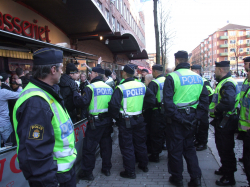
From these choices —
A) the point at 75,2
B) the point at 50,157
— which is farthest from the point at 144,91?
the point at 75,2

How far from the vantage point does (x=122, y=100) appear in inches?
147

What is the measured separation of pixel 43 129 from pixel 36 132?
0.06 metres

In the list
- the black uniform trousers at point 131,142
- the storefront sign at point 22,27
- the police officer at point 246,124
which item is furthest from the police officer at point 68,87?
the storefront sign at point 22,27

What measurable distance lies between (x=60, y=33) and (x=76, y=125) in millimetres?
6790

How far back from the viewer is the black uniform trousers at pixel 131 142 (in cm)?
372

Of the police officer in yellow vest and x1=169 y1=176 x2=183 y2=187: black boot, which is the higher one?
the police officer in yellow vest

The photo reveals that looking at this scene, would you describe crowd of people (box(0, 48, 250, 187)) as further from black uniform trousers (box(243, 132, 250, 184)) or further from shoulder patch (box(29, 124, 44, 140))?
shoulder patch (box(29, 124, 44, 140))

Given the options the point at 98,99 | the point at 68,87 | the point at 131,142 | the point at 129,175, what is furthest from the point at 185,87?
the point at 68,87

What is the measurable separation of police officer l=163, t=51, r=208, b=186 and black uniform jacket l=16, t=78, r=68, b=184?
2160mm

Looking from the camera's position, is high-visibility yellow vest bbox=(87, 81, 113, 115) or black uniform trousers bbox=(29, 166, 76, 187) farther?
high-visibility yellow vest bbox=(87, 81, 113, 115)

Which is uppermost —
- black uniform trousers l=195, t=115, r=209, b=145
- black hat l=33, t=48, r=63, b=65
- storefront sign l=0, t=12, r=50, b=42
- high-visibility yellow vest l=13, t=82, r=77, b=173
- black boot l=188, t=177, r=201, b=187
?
storefront sign l=0, t=12, r=50, b=42

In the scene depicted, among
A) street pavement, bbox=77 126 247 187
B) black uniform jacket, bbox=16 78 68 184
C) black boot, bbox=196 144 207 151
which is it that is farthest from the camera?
black boot, bbox=196 144 207 151

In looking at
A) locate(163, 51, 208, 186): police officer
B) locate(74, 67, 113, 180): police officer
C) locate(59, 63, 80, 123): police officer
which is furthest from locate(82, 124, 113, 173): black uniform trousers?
locate(163, 51, 208, 186): police officer

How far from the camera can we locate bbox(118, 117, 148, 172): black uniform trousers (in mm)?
3723
